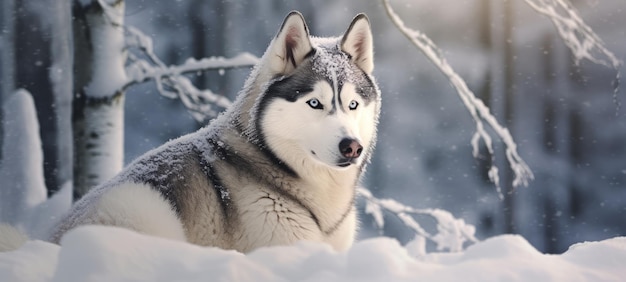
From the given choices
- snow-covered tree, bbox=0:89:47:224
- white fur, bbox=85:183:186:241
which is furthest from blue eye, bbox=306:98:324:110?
snow-covered tree, bbox=0:89:47:224

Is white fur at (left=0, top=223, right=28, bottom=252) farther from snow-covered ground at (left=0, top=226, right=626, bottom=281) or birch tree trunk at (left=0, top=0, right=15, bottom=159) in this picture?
birch tree trunk at (left=0, top=0, right=15, bottom=159)

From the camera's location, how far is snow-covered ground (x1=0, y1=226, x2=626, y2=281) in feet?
5.88

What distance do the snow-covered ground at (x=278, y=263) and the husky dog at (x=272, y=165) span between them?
2.73 ft

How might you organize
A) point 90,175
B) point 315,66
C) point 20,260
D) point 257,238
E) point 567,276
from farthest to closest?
point 90,175 → point 315,66 → point 257,238 → point 567,276 → point 20,260

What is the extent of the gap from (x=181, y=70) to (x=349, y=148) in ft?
10.6

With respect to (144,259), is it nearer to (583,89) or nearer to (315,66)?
(315,66)

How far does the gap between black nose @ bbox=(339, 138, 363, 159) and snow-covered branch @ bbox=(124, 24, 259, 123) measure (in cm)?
276

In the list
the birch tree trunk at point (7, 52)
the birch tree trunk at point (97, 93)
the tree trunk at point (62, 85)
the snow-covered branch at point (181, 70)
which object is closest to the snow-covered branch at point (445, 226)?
the snow-covered branch at point (181, 70)

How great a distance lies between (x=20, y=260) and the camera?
6.07 feet

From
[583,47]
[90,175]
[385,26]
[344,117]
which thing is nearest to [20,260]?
[344,117]

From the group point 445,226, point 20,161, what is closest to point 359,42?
point 445,226

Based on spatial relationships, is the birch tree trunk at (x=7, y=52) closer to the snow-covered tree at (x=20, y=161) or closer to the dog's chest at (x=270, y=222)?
the snow-covered tree at (x=20, y=161)

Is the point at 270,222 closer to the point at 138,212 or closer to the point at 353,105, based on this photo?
the point at 138,212

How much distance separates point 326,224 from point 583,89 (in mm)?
7403
